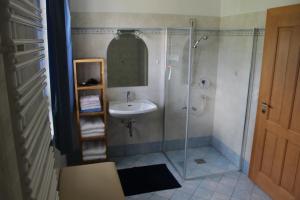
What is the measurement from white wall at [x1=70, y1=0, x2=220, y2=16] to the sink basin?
1.29 metres

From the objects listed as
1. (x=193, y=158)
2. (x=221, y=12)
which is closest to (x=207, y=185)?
(x=193, y=158)

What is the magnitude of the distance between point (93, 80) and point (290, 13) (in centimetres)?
244

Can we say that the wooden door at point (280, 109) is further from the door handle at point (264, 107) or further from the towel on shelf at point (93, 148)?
the towel on shelf at point (93, 148)

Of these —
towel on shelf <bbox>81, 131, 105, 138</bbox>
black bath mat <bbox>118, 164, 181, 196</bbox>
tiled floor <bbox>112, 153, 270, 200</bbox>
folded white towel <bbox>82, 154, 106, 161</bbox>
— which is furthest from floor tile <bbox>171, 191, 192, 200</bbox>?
towel on shelf <bbox>81, 131, 105, 138</bbox>

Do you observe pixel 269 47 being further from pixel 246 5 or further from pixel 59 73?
pixel 59 73

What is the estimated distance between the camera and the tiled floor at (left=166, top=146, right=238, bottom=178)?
3.58 meters

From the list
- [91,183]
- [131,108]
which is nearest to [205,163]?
[131,108]

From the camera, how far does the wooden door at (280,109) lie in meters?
2.58

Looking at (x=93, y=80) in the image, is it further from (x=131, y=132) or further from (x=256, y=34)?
(x=256, y=34)

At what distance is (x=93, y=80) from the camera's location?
11.3ft

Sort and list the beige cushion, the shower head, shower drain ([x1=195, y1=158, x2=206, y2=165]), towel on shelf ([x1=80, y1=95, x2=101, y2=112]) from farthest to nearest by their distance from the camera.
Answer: shower drain ([x1=195, y1=158, x2=206, y2=165]) → the shower head → towel on shelf ([x1=80, y1=95, x2=101, y2=112]) → the beige cushion

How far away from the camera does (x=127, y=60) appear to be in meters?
3.69

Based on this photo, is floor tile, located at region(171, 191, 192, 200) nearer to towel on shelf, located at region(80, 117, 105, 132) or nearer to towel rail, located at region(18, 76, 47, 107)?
towel on shelf, located at region(80, 117, 105, 132)

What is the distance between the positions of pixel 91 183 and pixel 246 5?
287 cm
